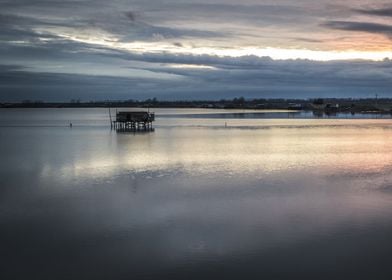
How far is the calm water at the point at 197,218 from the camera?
1074cm

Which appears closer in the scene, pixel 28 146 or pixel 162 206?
pixel 162 206

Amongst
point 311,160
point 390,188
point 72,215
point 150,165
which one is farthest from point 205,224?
point 311,160

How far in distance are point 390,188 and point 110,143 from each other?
26.2m

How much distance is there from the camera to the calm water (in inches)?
423

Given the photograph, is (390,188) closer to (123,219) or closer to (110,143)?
(123,219)

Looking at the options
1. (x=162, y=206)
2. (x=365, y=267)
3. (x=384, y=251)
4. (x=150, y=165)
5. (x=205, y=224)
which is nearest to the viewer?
(x=365, y=267)

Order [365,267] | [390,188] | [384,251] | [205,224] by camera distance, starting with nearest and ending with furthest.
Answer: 1. [365,267]
2. [384,251]
3. [205,224]
4. [390,188]

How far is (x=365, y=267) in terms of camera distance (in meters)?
10.6

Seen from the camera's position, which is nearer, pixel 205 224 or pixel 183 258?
pixel 183 258

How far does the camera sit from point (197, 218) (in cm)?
1462

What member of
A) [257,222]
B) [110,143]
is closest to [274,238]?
[257,222]

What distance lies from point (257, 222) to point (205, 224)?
5.15 feet

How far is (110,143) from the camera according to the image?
132 feet

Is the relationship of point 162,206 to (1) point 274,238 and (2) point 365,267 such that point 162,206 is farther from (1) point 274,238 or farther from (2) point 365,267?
(2) point 365,267
